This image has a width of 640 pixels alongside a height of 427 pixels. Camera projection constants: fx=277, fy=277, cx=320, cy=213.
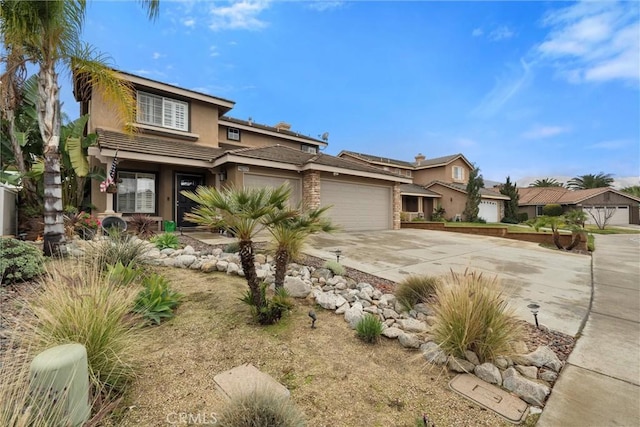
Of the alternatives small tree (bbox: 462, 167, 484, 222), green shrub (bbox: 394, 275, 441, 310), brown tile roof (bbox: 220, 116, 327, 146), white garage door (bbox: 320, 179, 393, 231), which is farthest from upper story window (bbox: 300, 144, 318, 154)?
green shrub (bbox: 394, 275, 441, 310)

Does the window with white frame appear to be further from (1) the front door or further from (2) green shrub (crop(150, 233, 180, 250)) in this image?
(2) green shrub (crop(150, 233, 180, 250))

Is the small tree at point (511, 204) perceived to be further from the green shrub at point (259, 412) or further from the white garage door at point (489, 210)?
the green shrub at point (259, 412)

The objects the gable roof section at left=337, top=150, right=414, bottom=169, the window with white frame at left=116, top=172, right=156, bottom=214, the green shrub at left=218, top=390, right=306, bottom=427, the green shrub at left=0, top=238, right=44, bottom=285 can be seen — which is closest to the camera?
the green shrub at left=218, top=390, right=306, bottom=427

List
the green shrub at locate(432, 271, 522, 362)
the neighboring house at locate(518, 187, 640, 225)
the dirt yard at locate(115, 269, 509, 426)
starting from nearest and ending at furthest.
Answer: the dirt yard at locate(115, 269, 509, 426), the green shrub at locate(432, 271, 522, 362), the neighboring house at locate(518, 187, 640, 225)

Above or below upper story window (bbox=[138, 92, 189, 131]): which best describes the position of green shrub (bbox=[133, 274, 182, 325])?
below

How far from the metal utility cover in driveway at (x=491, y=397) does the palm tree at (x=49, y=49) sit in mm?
7850

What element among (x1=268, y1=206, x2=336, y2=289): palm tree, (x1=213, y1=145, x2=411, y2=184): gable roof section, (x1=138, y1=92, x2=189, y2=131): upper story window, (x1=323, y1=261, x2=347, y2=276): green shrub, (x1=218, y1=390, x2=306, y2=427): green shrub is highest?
(x1=138, y1=92, x2=189, y2=131): upper story window

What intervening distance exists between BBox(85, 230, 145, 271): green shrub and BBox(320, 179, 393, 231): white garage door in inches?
357

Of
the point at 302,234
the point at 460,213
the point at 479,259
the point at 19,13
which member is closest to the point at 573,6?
the point at 479,259

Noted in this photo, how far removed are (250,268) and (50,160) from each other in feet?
19.5

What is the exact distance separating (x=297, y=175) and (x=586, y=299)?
1085cm

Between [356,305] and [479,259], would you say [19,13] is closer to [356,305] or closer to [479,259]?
[356,305]

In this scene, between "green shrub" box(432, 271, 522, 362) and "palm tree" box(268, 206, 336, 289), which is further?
"palm tree" box(268, 206, 336, 289)

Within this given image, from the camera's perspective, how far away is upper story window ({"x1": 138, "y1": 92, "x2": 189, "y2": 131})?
12.8m
